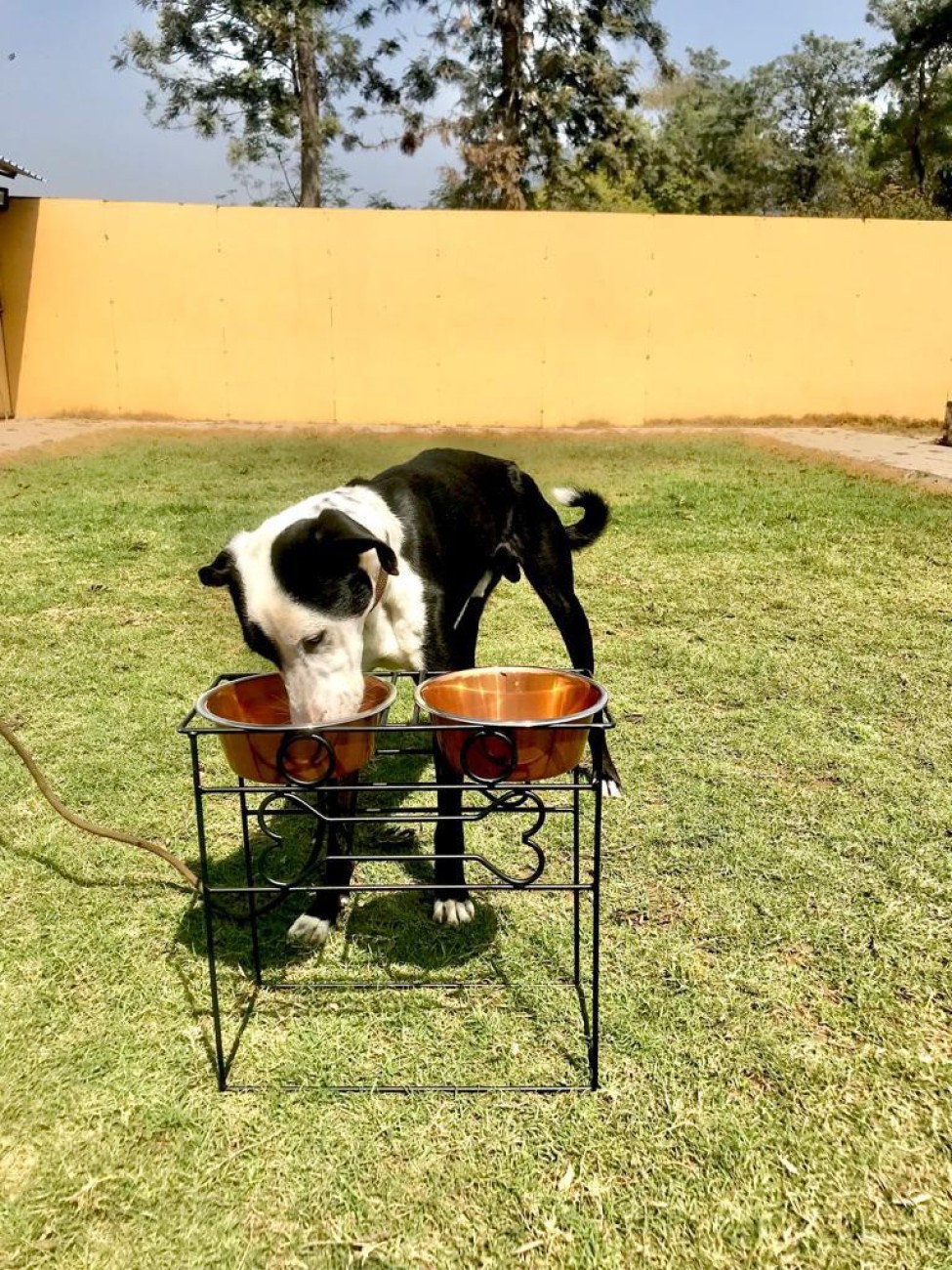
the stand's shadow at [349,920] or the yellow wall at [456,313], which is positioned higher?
the yellow wall at [456,313]

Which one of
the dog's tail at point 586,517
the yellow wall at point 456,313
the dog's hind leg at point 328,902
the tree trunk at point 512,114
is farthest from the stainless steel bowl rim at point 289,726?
the tree trunk at point 512,114

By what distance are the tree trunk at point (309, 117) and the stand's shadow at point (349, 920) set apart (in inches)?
718

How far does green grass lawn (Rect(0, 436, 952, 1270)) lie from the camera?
1.50 meters

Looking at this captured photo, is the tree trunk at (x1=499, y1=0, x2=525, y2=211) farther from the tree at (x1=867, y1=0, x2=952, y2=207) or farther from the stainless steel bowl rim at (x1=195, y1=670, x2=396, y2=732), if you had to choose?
the stainless steel bowl rim at (x1=195, y1=670, x2=396, y2=732)

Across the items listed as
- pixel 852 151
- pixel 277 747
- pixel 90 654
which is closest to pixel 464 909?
pixel 277 747

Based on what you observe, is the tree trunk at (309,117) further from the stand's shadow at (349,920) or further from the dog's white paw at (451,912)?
the dog's white paw at (451,912)

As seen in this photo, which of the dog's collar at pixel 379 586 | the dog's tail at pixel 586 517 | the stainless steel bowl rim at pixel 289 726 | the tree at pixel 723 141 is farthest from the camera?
the tree at pixel 723 141

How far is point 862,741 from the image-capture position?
3240 millimetres

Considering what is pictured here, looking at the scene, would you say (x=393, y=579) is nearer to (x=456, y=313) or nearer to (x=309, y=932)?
(x=309, y=932)

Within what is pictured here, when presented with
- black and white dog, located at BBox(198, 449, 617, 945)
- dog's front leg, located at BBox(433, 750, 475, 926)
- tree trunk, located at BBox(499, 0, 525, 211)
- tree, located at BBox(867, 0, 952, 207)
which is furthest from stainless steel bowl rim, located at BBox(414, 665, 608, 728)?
tree, located at BBox(867, 0, 952, 207)

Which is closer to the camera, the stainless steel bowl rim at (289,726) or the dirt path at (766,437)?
the stainless steel bowl rim at (289,726)

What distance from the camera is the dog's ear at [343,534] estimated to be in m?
1.88

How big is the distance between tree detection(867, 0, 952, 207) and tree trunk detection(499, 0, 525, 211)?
13.4 m

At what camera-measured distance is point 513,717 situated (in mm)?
1984
